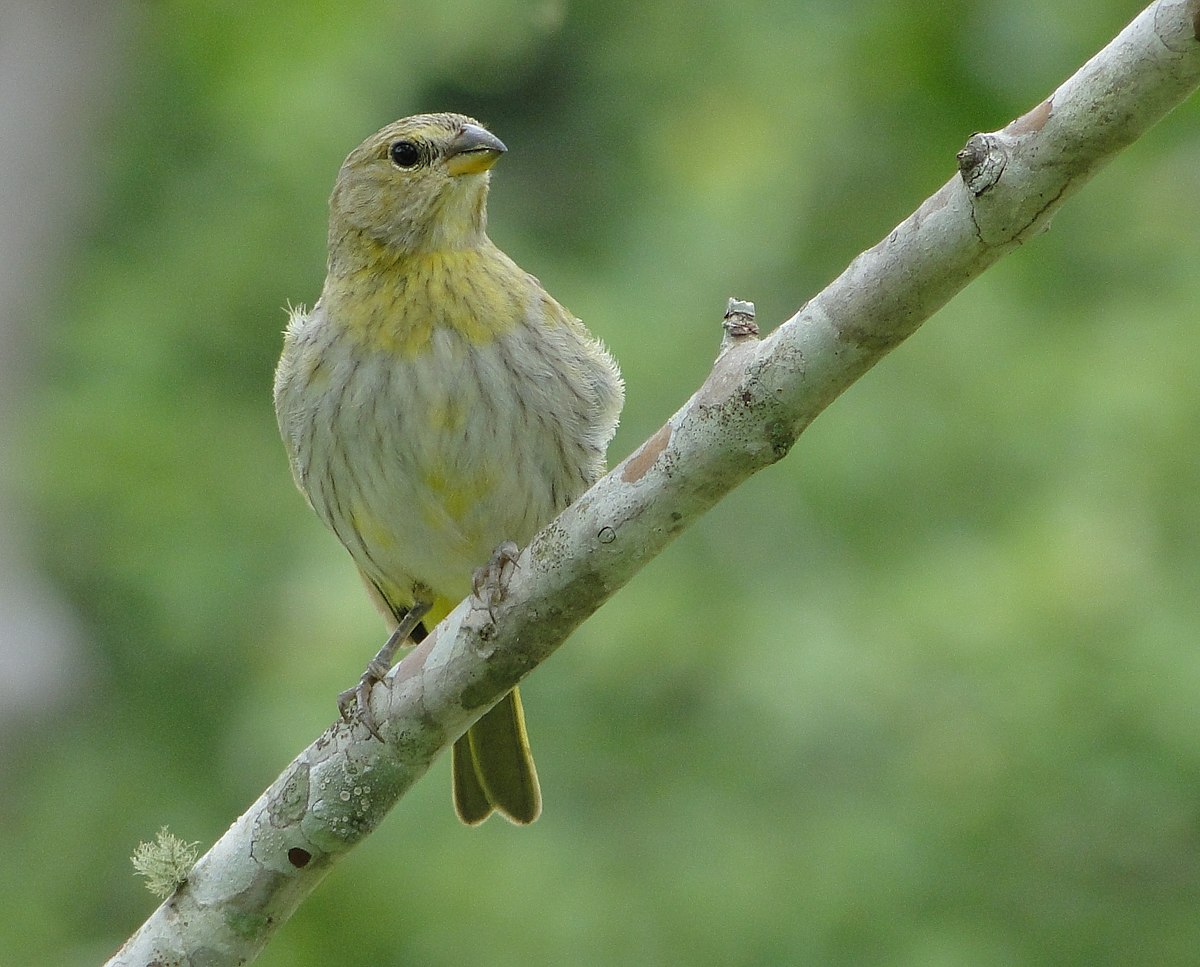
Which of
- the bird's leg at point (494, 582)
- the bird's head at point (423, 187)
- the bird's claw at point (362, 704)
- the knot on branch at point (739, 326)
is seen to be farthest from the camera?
the bird's head at point (423, 187)

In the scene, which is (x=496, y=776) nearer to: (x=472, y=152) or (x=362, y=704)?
(x=362, y=704)

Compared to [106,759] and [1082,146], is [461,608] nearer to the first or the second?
[1082,146]

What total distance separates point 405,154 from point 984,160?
2019mm

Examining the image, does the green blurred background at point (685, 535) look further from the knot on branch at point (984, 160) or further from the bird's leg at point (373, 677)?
the knot on branch at point (984, 160)

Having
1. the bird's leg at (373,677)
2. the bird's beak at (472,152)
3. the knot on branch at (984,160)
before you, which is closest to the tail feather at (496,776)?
the bird's leg at (373,677)

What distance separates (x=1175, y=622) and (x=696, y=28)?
14.1 ft

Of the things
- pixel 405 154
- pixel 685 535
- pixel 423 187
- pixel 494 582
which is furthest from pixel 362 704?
pixel 685 535

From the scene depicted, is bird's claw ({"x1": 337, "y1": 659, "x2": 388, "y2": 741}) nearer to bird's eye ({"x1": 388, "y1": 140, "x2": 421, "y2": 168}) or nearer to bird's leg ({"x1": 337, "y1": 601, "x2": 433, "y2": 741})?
bird's leg ({"x1": 337, "y1": 601, "x2": 433, "y2": 741})

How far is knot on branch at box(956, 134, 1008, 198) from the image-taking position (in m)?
2.50

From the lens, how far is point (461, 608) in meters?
3.14

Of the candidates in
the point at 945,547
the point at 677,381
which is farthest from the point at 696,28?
the point at 945,547

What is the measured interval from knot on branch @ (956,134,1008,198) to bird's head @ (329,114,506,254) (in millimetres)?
1744

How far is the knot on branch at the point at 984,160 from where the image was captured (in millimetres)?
2500

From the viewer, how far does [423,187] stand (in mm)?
4105
